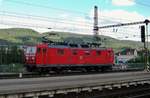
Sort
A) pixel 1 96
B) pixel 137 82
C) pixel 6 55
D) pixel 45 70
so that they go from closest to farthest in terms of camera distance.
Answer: pixel 1 96 < pixel 137 82 < pixel 45 70 < pixel 6 55

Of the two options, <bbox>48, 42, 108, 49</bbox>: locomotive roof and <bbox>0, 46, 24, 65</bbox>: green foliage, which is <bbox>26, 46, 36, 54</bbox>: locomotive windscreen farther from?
<bbox>0, 46, 24, 65</bbox>: green foliage

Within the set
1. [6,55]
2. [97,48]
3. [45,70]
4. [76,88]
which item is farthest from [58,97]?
[6,55]

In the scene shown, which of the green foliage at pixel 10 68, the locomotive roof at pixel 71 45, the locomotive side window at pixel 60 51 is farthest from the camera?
the green foliage at pixel 10 68

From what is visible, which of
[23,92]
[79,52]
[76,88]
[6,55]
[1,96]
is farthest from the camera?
[6,55]

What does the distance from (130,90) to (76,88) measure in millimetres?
9153

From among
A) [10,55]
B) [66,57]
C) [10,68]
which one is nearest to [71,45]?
[66,57]

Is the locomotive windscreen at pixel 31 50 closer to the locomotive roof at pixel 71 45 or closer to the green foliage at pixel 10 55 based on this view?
the locomotive roof at pixel 71 45

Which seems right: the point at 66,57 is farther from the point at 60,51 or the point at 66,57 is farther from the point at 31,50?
the point at 31,50

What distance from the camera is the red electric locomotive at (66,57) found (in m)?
42.8

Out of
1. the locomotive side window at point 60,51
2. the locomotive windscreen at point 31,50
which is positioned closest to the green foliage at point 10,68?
the locomotive windscreen at point 31,50

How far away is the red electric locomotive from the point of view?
140 ft

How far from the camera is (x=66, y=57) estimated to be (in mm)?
45375

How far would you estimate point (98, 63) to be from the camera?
5009 cm

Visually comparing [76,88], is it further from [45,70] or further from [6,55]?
[6,55]
